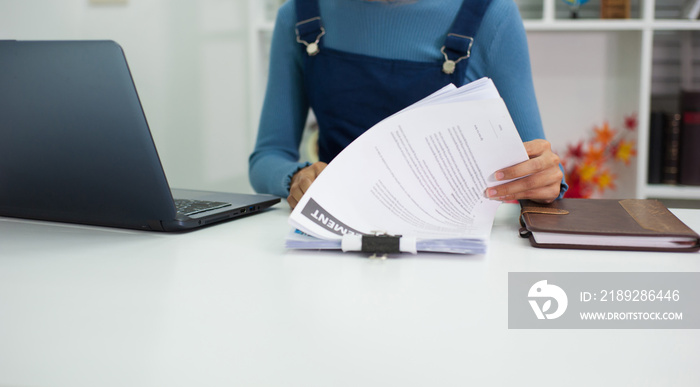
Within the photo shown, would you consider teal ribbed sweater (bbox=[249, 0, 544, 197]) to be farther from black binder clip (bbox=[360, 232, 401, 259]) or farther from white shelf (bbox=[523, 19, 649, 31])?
white shelf (bbox=[523, 19, 649, 31])

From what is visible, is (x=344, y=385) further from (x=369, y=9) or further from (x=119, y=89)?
(x=369, y=9)

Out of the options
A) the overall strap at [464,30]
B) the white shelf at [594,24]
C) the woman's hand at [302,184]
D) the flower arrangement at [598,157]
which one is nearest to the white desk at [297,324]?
the woman's hand at [302,184]

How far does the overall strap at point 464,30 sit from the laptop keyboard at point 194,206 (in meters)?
0.51

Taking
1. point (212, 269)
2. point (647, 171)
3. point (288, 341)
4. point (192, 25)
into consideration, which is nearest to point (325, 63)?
point (212, 269)

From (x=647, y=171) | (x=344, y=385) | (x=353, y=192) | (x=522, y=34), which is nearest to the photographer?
(x=344, y=385)

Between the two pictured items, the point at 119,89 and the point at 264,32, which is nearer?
the point at 119,89

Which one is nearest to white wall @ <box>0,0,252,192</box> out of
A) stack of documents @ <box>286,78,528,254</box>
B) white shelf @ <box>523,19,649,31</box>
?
white shelf @ <box>523,19,649,31</box>

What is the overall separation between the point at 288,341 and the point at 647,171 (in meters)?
1.87

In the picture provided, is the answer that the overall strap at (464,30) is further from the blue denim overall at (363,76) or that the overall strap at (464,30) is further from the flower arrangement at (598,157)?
the flower arrangement at (598,157)

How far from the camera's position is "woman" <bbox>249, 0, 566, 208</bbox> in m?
1.07

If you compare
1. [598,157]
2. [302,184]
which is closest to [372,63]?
[302,184]

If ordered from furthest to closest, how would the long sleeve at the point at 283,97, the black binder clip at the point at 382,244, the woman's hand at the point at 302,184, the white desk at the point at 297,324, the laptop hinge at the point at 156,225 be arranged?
the long sleeve at the point at 283,97, the woman's hand at the point at 302,184, the laptop hinge at the point at 156,225, the black binder clip at the point at 382,244, the white desk at the point at 297,324

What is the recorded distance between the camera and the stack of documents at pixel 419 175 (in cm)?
63

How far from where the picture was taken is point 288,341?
1.34 feet
